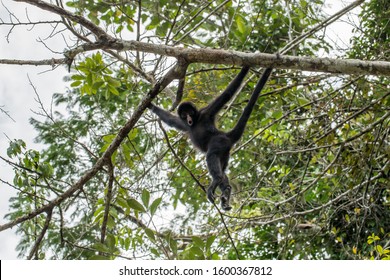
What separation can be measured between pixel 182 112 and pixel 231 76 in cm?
119

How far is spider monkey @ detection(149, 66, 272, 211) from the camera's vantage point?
16.9 feet

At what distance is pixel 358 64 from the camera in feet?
13.5

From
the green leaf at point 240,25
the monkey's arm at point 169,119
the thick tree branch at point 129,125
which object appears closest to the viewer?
the thick tree branch at point 129,125

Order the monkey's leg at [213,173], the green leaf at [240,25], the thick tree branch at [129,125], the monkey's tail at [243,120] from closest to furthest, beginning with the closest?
1. the thick tree branch at [129,125]
2. the monkey's tail at [243,120]
3. the monkey's leg at [213,173]
4. the green leaf at [240,25]

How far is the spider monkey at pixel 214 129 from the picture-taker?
16.9ft

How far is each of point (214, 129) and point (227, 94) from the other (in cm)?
75

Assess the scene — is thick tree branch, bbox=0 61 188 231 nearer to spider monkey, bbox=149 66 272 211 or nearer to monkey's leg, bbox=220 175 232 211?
spider monkey, bbox=149 66 272 211

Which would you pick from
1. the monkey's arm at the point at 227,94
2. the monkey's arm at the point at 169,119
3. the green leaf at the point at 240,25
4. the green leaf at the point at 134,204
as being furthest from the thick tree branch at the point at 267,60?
the monkey's arm at the point at 169,119

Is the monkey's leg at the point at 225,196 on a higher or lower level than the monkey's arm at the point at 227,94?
lower

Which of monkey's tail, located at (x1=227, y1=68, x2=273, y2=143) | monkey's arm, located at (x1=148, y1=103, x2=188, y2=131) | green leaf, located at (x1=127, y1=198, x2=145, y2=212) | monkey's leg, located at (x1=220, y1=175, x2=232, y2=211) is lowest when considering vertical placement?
green leaf, located at (x1=127, y1=198, x2=145, y2=212)

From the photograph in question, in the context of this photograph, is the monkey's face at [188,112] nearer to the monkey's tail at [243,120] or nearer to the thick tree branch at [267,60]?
the monkey's tail at [243,120]

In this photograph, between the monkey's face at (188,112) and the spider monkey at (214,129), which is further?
the monkey's face at (188,112)

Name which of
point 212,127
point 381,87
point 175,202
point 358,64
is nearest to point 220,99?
point 212,127

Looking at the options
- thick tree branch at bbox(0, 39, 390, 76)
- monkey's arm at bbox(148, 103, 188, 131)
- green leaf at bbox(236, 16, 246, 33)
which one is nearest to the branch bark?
thick tree branch at bbox(0, 39, 390, 76)
